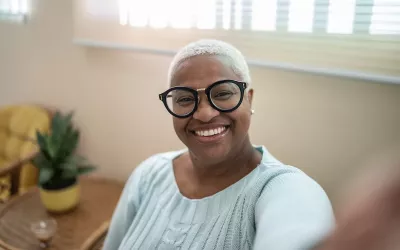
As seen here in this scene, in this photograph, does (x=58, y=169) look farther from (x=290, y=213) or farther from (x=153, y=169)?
(x=290, y=213)

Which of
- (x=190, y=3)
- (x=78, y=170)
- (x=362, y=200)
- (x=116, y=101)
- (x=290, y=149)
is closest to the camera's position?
(x=362, y=200)

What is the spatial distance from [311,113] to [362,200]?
121 cm

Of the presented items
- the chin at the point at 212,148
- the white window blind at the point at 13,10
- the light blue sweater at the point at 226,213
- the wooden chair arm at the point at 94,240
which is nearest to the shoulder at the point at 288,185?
the light blue sweater at the point at 226,213

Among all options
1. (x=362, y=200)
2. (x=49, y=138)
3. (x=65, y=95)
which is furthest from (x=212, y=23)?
Answer: (x=362, y=200)

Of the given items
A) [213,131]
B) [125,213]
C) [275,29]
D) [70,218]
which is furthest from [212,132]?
[70,218]

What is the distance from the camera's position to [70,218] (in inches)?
73.2

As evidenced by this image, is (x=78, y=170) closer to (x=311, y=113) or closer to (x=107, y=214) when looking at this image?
(x=107, y=214)

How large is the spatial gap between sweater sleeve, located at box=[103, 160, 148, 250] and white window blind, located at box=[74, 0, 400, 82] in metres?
0.63

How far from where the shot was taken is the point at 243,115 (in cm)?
117

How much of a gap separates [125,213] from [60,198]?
22.2 inches

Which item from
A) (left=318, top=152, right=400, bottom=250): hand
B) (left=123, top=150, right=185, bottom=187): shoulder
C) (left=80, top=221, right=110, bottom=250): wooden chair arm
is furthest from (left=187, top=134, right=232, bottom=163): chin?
(left=318, top=152, right=400, bottom=250): hand

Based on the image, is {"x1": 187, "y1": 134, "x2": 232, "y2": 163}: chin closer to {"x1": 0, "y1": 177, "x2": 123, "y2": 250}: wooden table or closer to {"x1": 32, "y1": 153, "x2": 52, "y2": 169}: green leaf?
{"x1": 0, "y1": 177, "x2": 123, "y2": 250}: wooden table

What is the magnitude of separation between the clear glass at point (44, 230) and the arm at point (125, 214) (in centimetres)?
34

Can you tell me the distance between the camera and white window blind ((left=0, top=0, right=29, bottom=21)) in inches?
93.7
